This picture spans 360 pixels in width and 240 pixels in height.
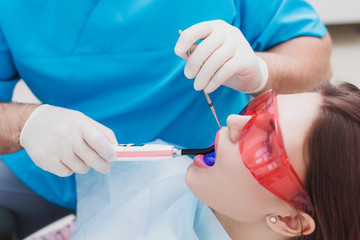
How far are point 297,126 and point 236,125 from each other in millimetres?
123

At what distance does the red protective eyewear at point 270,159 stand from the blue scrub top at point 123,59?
384 millimetres

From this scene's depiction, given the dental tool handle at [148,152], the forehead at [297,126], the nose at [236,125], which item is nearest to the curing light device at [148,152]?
the dental tool handle at [148,152]

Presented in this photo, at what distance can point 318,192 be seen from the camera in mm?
758

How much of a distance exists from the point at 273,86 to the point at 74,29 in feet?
1.92

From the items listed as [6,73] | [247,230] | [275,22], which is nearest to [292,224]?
→ [247,230]

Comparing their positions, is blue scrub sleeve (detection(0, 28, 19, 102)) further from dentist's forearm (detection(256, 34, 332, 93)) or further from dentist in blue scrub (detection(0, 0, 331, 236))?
dentist's forearm (detection(256, 34, 332, 93))

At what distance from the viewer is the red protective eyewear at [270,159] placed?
0.75m

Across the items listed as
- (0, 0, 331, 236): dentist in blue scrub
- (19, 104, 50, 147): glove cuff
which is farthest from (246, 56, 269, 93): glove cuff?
(19, 104, 50, 147): glove cuff

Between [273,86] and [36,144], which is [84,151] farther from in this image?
[273,86]

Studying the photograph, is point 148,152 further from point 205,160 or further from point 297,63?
point 297,63

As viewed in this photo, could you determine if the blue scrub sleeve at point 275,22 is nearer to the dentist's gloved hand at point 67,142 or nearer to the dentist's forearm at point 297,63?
the dentist's forearm at point 297,63

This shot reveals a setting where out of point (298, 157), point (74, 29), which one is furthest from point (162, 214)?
point (74, 29)

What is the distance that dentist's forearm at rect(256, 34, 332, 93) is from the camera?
3.77 ft

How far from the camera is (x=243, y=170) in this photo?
2.67 feet
